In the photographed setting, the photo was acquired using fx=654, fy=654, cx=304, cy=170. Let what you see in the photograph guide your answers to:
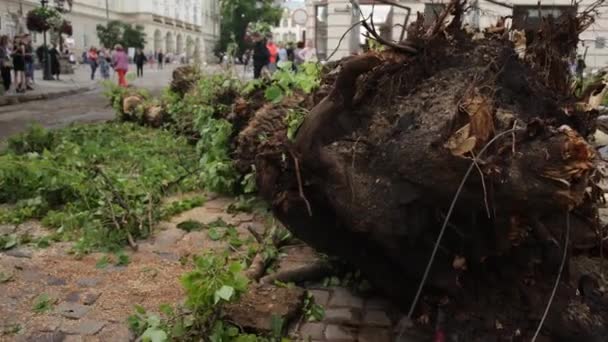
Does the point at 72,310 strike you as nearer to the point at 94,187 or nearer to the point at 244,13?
the point at 94,187

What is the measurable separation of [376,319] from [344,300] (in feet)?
1.03

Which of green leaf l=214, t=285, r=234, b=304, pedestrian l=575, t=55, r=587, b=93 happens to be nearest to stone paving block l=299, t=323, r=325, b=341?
green leaf l=214, t=285, r=234, b=304

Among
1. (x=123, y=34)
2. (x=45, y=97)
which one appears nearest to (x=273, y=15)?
(x=123, y=34)

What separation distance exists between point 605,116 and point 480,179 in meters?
2.18

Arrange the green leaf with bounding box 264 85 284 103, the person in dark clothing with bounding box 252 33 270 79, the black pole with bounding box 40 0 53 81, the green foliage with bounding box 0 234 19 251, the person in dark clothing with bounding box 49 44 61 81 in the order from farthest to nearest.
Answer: the person in dark clothing with bounding box 49 44 61 81, the black pole with bounding box 40 0 53 81, the person in dark clothing with bounding box 252 33 270 79, the green leaf with bounding box 264 85 284 103, the green foliage with bounding box 0 234 19 251

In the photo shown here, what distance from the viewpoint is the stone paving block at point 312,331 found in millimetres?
3588

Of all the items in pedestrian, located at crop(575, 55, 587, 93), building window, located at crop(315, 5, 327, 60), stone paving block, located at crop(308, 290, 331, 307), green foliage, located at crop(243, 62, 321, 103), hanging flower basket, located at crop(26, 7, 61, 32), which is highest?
hanging flower basket, located at crop(26, 7, 61, 32)

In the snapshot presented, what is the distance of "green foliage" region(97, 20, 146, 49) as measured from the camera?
57312mm

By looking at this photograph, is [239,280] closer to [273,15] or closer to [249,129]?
[249,129]

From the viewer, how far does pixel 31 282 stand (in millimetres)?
4395

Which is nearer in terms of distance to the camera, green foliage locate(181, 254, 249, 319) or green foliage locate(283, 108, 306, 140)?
green foliage locate(181, 254, 249, 319)

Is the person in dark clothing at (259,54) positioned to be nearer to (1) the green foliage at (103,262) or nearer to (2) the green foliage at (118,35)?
(1) the green foliage at (103,262)

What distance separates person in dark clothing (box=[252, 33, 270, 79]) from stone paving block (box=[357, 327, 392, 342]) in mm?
12422

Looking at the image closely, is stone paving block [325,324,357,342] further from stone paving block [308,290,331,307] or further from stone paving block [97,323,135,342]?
stone paving block [97,323,135,342]
